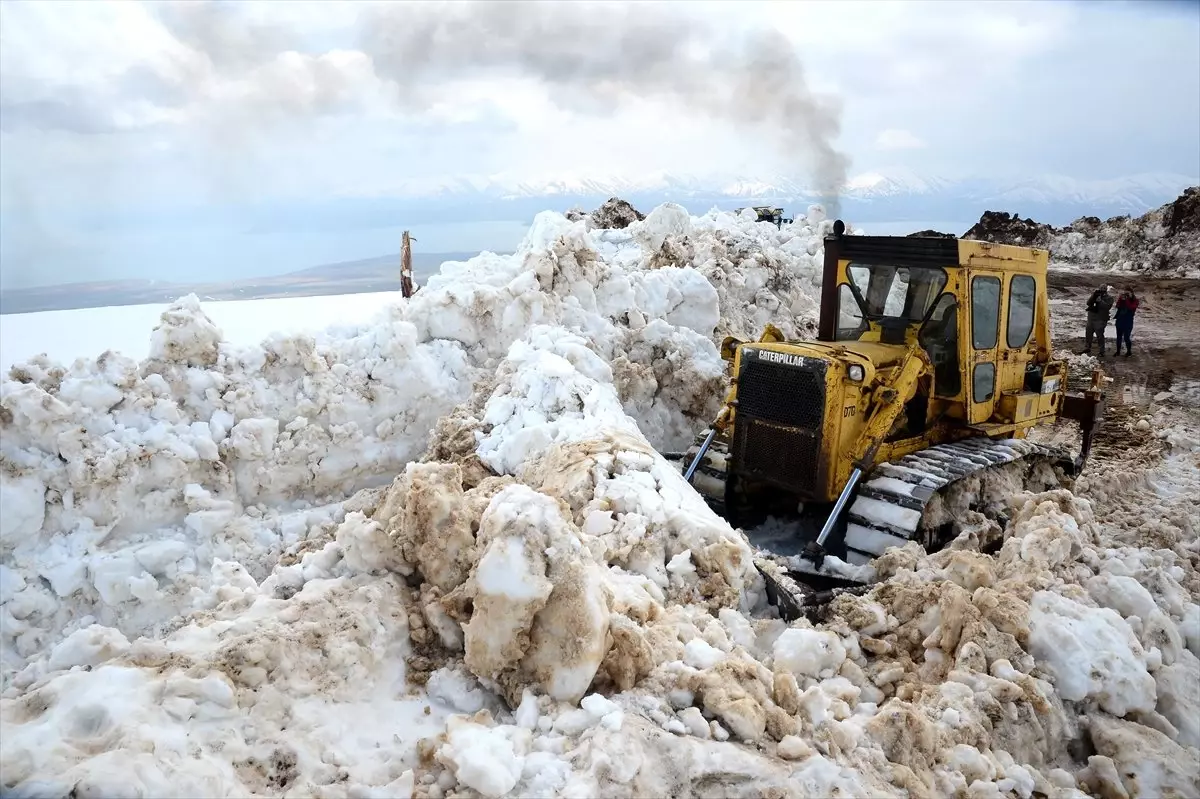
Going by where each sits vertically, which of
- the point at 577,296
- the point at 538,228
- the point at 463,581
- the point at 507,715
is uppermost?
the point at 538,228

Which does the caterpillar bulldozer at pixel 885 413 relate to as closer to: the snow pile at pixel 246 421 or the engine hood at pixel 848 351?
the engine hood at pixel 848 351

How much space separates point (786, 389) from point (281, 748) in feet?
12.5

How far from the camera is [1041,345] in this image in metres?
6.35

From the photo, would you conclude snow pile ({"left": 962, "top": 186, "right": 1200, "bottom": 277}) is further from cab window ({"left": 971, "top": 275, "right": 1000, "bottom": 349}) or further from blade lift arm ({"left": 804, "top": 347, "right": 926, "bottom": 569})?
blade lift arm ({"left": 804, "top": 347, "right": 926, "bottom": 569})

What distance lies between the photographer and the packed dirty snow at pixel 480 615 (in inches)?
81.0

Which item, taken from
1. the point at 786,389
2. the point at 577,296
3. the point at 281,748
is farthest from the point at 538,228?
the point at 281,748

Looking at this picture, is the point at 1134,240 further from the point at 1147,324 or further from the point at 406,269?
the point at 406,269

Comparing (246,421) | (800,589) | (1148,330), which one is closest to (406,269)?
(246,421)

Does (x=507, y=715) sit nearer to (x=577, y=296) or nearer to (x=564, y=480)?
(x=564, y=480)

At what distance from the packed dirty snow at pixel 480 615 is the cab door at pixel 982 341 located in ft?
3.53

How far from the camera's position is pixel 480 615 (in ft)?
7.97

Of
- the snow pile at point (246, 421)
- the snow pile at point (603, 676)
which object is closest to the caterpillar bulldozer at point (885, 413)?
the snow pile at point (603, 676)

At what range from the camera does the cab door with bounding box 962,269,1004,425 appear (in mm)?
5219

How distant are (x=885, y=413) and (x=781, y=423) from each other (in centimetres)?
67
